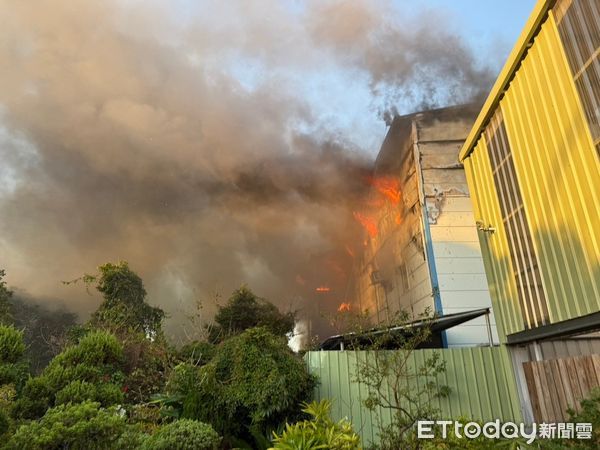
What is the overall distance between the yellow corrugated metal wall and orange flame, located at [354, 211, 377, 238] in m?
14.2

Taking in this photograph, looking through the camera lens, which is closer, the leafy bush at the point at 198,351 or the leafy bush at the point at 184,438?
the leafy bush at the point at 184,438

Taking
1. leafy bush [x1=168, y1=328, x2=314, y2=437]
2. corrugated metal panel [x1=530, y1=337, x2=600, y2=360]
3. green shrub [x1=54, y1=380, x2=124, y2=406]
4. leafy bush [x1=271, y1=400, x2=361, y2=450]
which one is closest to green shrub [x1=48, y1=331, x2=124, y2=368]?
green shrub [x1=54, y1=380, x2=124, y2=406]

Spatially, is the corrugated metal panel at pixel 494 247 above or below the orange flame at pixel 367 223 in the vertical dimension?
below

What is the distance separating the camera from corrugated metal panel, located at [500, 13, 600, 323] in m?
4.43

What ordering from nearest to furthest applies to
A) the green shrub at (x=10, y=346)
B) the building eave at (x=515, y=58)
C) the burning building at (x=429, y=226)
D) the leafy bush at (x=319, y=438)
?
the leafy bush at (x=319, y=438)
the green shrub at (x=10, y=346)
the building eave at (x=515, y=58)
the burning building at (x=429, y=226)

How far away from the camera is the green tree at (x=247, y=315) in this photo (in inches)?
755

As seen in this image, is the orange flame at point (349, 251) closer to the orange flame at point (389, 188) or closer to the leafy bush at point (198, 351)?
the orange flame at point (389, 188)

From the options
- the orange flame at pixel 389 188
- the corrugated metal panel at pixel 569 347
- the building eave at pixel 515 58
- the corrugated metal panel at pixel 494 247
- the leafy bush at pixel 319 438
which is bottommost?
the leafy bush at pixel 319 438

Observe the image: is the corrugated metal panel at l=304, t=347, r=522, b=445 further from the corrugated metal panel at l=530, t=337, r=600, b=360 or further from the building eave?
the building eave

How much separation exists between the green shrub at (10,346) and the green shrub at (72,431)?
156 centimetres

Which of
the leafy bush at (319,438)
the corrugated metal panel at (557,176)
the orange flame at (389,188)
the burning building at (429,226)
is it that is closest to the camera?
the leafy bush at (319,438)

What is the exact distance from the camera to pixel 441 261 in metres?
13.6

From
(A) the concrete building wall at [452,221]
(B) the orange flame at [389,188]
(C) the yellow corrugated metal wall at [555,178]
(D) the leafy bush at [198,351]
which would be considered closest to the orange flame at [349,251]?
(B) the orange flame at [389,188]

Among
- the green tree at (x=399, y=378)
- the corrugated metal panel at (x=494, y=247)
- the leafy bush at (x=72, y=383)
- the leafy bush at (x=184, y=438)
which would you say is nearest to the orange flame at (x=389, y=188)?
the corrugated metal panel at (x=494, y=247)
